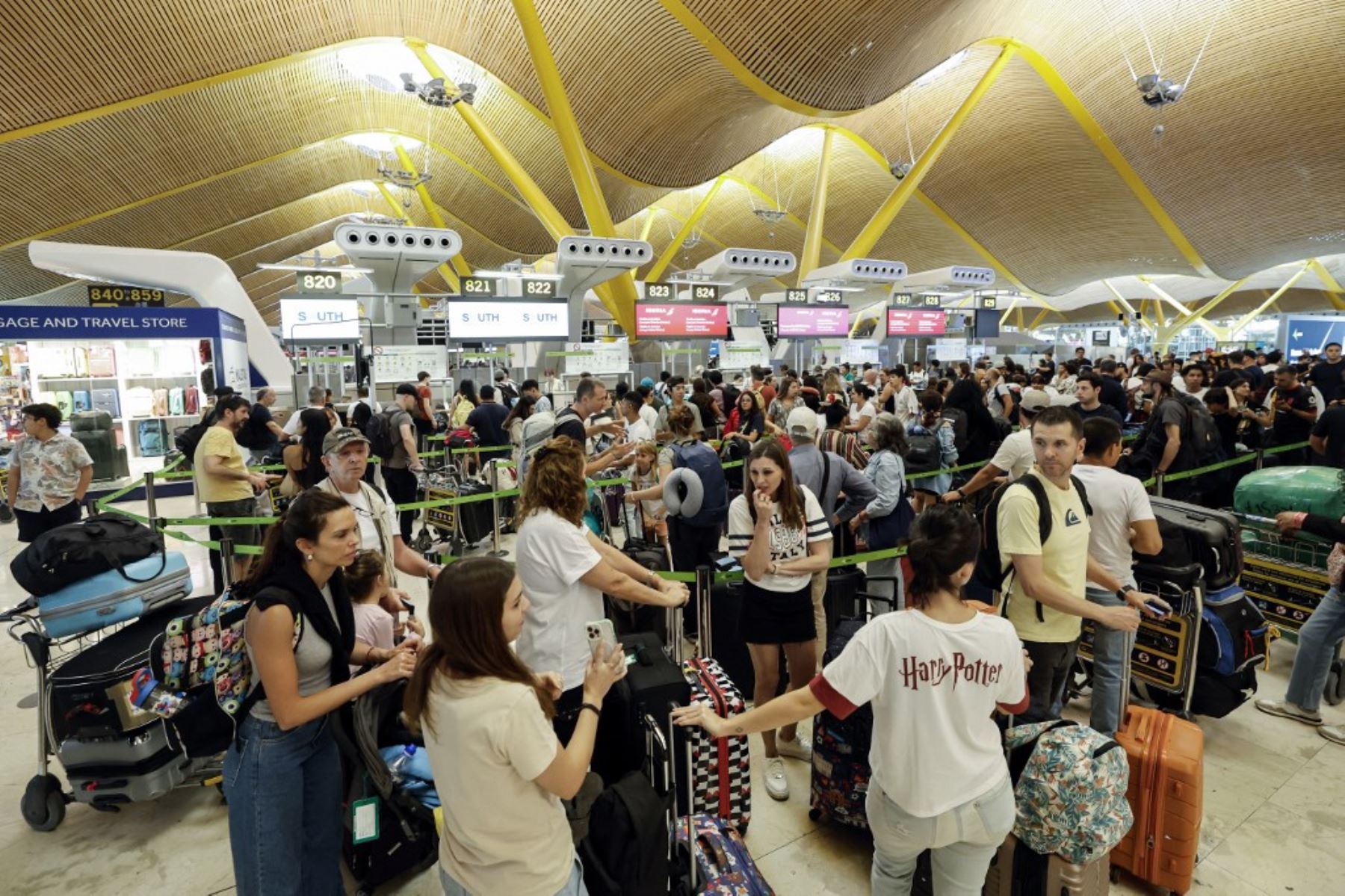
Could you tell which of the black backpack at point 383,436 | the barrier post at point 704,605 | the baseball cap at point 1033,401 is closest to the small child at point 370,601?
the barrier post at point 704,605

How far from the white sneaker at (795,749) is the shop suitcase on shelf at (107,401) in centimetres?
1283

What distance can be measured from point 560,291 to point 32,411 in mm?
9286

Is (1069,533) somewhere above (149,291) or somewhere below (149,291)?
below

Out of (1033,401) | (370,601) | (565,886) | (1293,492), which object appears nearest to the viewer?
(565,886)

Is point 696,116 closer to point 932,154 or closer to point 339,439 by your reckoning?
point 932,154

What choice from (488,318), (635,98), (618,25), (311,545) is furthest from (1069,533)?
(635,98)

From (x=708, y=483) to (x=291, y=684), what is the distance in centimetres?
274

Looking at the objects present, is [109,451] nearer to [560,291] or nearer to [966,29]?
[560,291]

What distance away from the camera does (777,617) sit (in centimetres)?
343

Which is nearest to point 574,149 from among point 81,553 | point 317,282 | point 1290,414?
point 317,282

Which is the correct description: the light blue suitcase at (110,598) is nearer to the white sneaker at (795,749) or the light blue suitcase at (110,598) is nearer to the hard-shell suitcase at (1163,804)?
the white sneaker at (795,749)

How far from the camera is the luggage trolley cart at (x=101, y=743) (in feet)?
10.4

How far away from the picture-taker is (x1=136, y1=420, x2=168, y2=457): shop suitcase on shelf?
12492 mm

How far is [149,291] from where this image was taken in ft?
46.1
